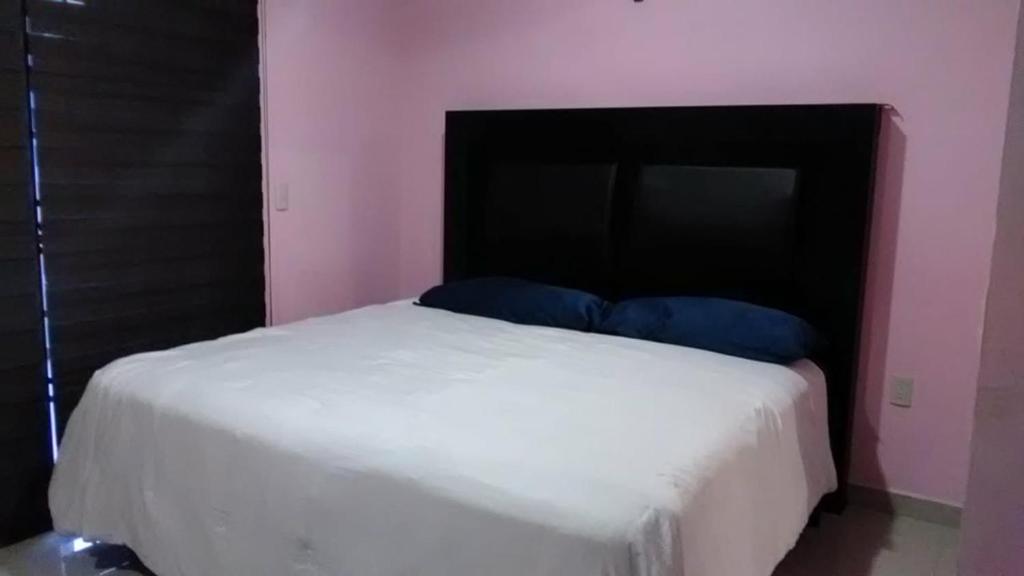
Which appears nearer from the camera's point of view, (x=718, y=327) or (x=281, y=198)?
(x=718, y=327)

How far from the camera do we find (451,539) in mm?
1559

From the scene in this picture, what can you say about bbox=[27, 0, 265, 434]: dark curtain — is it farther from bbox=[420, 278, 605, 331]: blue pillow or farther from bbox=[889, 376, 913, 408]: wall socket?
bbox=[889, 376, 913, 408]: wall socket

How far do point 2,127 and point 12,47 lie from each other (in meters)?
0.25

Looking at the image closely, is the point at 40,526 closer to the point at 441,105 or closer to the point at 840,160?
the point at 441,105

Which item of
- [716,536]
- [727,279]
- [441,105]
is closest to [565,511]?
[716,536]

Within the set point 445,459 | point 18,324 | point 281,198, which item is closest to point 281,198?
point 281,198

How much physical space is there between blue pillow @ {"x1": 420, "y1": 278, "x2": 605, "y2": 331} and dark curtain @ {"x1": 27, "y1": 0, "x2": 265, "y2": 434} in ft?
2.66

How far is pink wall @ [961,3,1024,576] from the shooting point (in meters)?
0.61

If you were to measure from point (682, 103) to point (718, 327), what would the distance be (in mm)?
1016

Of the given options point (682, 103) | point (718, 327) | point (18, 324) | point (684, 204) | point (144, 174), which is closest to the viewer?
point (18, 324)

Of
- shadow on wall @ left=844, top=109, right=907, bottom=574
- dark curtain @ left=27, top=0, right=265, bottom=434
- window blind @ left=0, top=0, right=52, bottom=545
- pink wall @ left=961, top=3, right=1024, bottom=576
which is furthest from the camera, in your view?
shadow on wall @ left=844, top=109, right=907, bottom=574

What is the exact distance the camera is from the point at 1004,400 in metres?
0.62

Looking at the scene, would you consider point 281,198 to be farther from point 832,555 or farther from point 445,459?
point 832,555

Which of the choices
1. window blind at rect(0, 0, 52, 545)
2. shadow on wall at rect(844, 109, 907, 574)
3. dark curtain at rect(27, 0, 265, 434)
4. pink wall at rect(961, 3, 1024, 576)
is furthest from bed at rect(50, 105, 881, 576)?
pink wall at rect(961, 3, 1024, 576)
